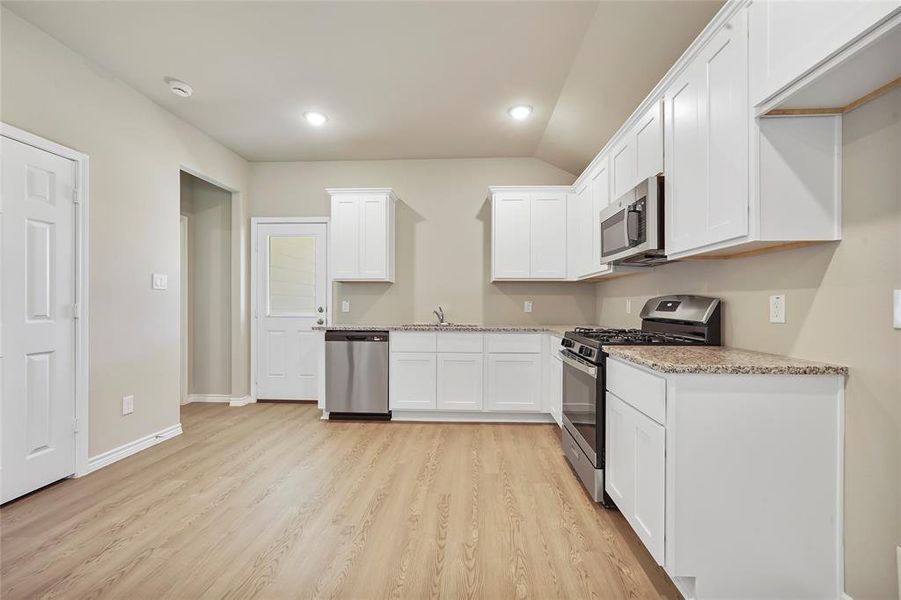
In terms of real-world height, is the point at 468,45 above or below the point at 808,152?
above

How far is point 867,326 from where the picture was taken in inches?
53.8

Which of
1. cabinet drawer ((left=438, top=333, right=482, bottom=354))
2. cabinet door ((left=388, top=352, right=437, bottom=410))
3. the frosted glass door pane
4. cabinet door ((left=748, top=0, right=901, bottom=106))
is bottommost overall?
cabinet door ((left=388, top=352, right=437, bottom=410))

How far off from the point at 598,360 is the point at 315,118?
3.10 metres

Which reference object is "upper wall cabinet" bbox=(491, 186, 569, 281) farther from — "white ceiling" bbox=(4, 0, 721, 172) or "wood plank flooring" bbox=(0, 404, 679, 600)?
"wood plank flooring" bbox=(0, 404, 679, 600)

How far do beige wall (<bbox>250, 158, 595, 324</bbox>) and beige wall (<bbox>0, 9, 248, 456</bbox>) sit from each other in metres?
1.63

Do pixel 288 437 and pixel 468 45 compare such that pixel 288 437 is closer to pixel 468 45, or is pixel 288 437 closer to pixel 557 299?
pixel 557 299

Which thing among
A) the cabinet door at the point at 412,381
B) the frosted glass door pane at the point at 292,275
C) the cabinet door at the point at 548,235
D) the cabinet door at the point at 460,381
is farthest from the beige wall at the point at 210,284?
the cabinet door at the point at 548,235

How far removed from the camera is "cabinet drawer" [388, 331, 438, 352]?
3836 mm

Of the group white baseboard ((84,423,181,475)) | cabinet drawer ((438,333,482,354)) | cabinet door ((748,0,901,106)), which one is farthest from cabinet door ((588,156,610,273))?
white baseboard ((84,423,181,475))

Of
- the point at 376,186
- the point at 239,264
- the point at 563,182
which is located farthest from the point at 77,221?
the point at 563,182

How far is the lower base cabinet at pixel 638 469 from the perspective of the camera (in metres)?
1.54

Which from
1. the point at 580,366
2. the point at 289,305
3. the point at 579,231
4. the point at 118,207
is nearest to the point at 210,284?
the point at 289,305

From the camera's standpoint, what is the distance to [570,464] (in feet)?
9.19

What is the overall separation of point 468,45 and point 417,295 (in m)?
2.55
